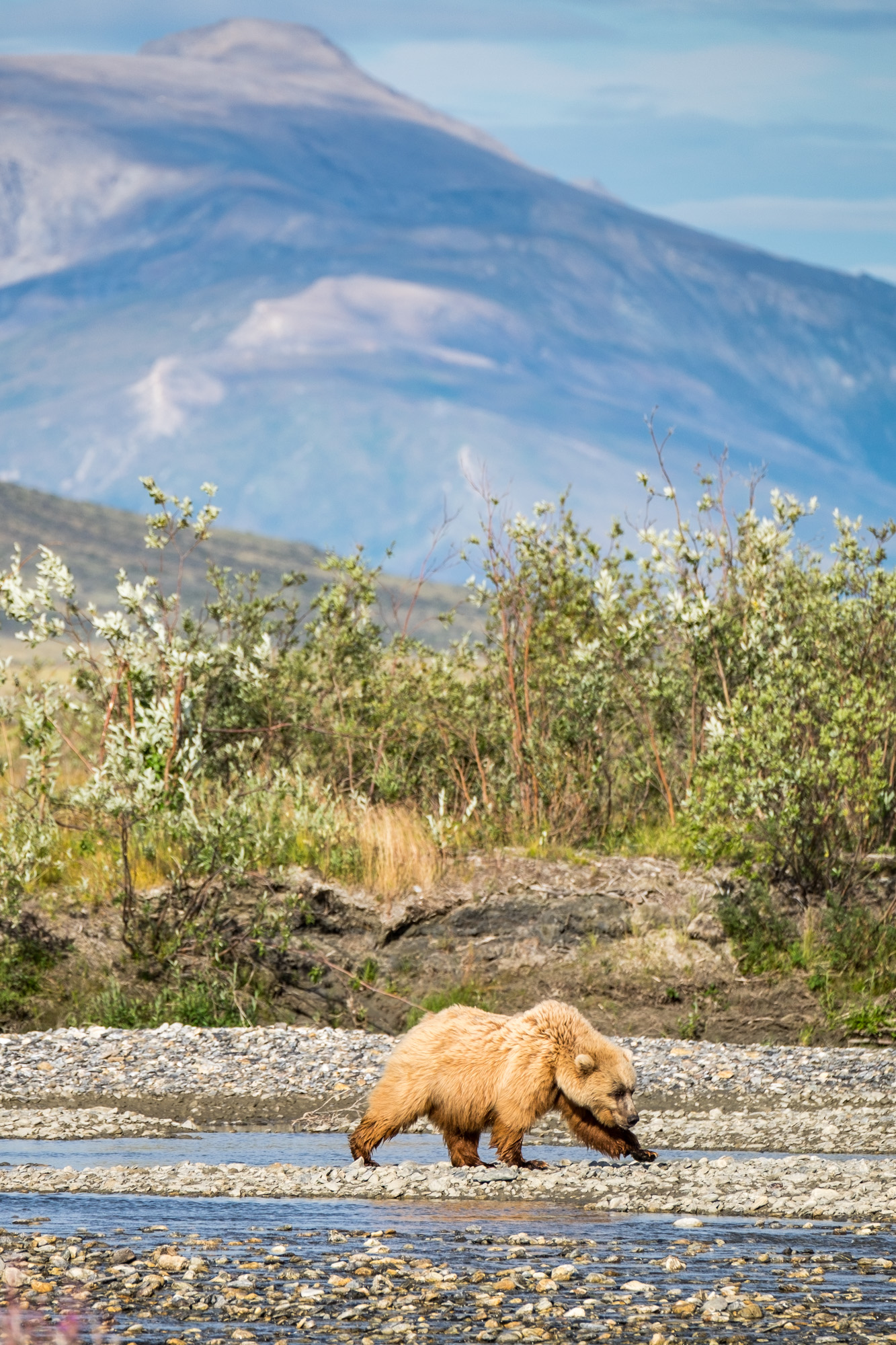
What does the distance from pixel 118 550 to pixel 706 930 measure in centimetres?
14229

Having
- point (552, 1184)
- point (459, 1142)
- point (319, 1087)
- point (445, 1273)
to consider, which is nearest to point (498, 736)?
point (319, 1087)

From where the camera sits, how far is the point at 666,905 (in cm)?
1573

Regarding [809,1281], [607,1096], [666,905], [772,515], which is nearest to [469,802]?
[666,905]

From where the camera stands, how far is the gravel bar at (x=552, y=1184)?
28.9 ft

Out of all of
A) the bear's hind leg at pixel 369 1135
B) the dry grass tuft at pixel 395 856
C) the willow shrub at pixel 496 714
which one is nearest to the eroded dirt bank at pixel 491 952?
the dry grass tuft at pixel 395 856

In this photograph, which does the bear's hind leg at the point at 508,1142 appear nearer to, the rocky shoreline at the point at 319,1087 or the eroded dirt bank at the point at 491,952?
the rocky shoreline at the point at 319,1087

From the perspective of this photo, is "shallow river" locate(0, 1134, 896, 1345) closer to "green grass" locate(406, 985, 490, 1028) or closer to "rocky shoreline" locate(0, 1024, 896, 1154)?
"rocky shoreline" locate(0, 1024, 896, 1154)

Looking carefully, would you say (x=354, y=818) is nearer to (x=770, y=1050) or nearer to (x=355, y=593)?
(x=355, y=593)

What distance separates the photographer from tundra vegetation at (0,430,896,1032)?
49.9 feet

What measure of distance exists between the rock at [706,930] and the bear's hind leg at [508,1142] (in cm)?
620

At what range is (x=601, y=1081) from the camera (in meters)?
9.45

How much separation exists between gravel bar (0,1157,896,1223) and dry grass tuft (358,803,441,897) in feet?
20.1

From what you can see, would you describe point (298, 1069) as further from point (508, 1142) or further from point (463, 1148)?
point (508, 1142)

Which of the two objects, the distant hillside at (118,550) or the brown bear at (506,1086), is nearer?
the brown bear at (506,1086)
